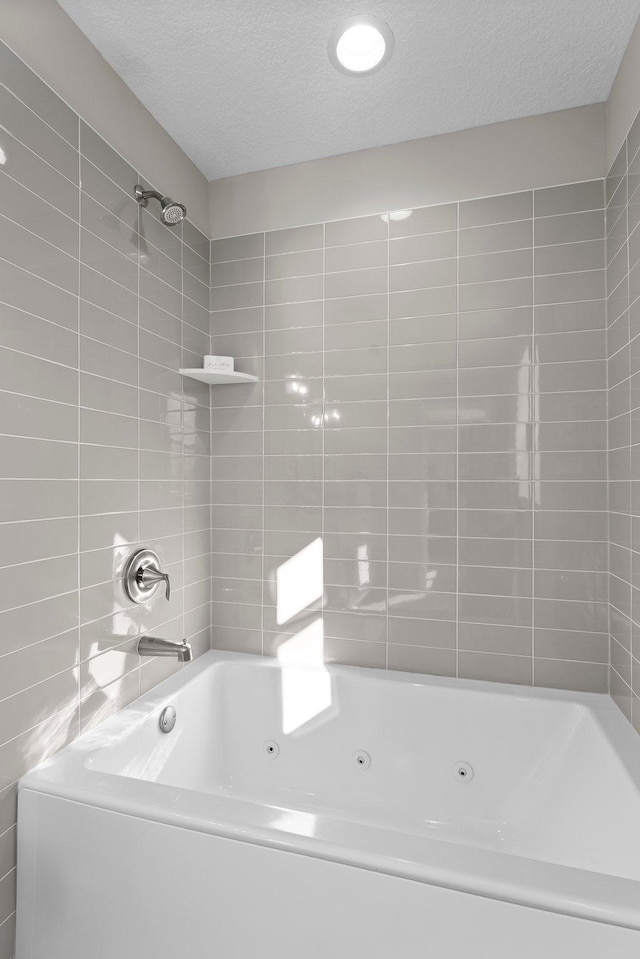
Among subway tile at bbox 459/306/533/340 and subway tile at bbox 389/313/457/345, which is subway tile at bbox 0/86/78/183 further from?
subway tile at bbox 459/306/533/340

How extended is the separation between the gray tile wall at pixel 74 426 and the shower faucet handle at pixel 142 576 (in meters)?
0.05

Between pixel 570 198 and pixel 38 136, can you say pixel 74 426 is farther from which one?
pixel 570 198

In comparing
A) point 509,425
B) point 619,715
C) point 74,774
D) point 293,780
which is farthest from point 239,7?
point 293,780

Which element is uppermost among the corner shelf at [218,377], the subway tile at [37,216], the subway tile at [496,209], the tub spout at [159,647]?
the subway tile at [496,209]

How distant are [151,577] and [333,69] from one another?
177 centimetres

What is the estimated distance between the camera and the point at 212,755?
6.48ft

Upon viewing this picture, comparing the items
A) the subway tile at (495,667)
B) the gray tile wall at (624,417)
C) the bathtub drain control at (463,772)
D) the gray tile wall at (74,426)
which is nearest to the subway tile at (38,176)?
the gray tile wall at (74,426)

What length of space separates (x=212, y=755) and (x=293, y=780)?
0.32m

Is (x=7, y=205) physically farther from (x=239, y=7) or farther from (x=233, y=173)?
(x=233, y=173)

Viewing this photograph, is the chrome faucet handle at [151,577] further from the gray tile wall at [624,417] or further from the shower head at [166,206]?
the gray tile wall at [624,417]

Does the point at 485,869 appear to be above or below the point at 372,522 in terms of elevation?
below

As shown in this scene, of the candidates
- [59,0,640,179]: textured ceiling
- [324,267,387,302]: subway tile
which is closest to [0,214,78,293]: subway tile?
[59,0,640,179]: textured ceiling

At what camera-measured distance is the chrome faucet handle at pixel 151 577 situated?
5.78 ft

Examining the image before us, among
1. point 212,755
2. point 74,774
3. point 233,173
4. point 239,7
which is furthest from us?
point 233,173
